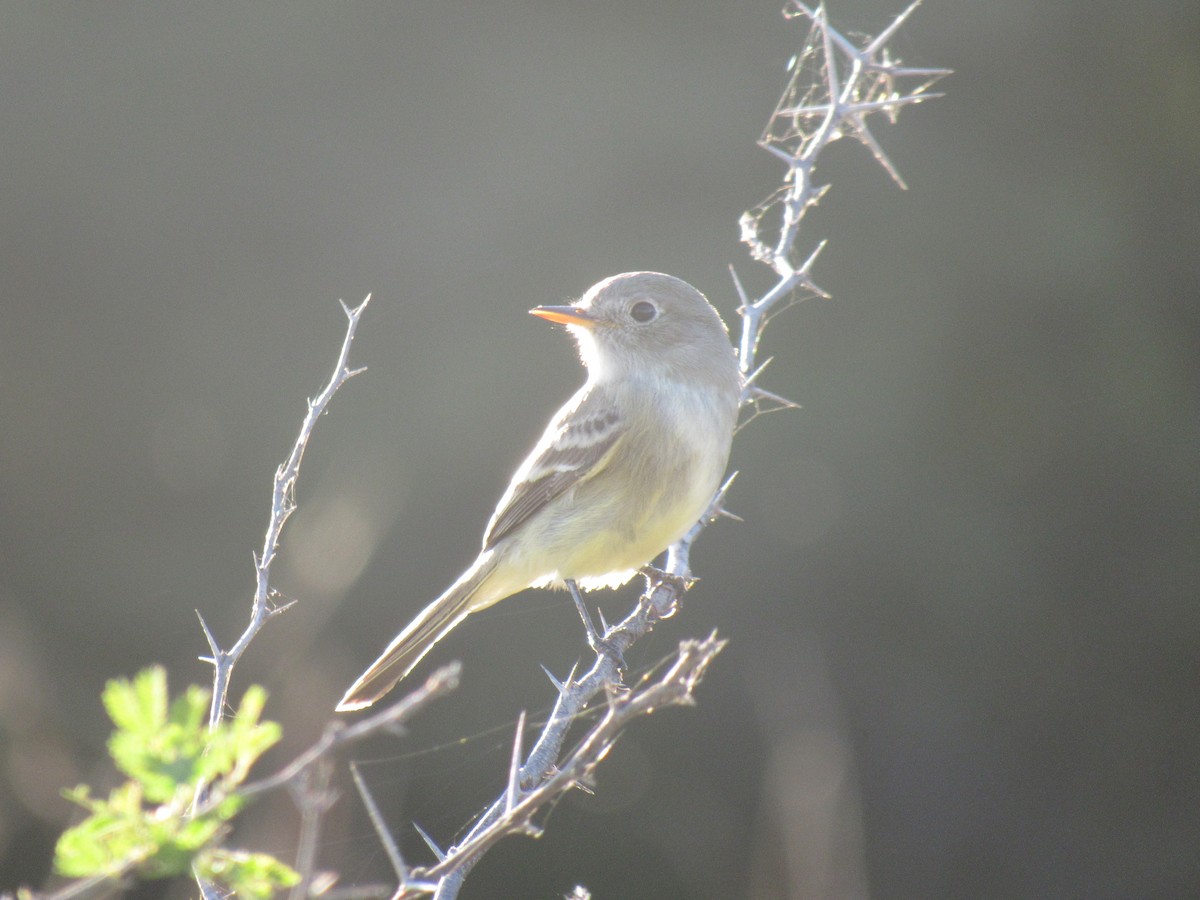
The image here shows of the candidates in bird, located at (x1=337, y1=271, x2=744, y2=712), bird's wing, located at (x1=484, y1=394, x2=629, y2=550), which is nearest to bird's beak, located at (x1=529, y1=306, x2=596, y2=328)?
bird, located at (x1=337, y1=271, x2=744, y2=712)

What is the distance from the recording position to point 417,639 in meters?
4.48

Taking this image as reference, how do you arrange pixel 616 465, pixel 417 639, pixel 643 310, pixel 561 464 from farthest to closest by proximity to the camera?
pixel 643 310
pixel 561 464
pixel 616 465
pixel 417 639

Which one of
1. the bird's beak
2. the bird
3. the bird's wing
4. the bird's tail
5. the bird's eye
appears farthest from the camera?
the bird's eye

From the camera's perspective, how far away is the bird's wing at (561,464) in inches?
189

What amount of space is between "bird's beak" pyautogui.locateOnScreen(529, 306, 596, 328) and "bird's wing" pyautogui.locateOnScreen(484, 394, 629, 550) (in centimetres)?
37

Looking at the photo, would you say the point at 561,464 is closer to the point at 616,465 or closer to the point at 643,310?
the point at 616,465

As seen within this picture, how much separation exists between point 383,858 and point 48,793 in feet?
8.81

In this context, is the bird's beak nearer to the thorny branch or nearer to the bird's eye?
the bird's eye

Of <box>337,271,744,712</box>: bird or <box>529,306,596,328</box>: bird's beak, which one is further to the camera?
<box>529,306,596,328</box>: bird's beak

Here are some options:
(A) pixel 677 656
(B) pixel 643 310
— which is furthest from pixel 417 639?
(B) pixel 643 310

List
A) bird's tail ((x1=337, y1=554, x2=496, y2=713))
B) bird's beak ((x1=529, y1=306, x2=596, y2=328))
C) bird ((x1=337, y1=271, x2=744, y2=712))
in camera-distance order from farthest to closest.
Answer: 1. bird's beak ((x1=529, y1=306, x2=596, y2=328))
2. bird ((x1=337, y1=271, x2=744, y2=712))
3. bird's tail ((x1=337, y1=554, x2=496, y2=713))

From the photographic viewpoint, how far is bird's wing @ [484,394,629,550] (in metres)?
4.79

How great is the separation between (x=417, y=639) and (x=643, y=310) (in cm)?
176

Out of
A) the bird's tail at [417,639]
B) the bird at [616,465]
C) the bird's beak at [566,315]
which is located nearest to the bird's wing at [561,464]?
the bird at [616,465]
